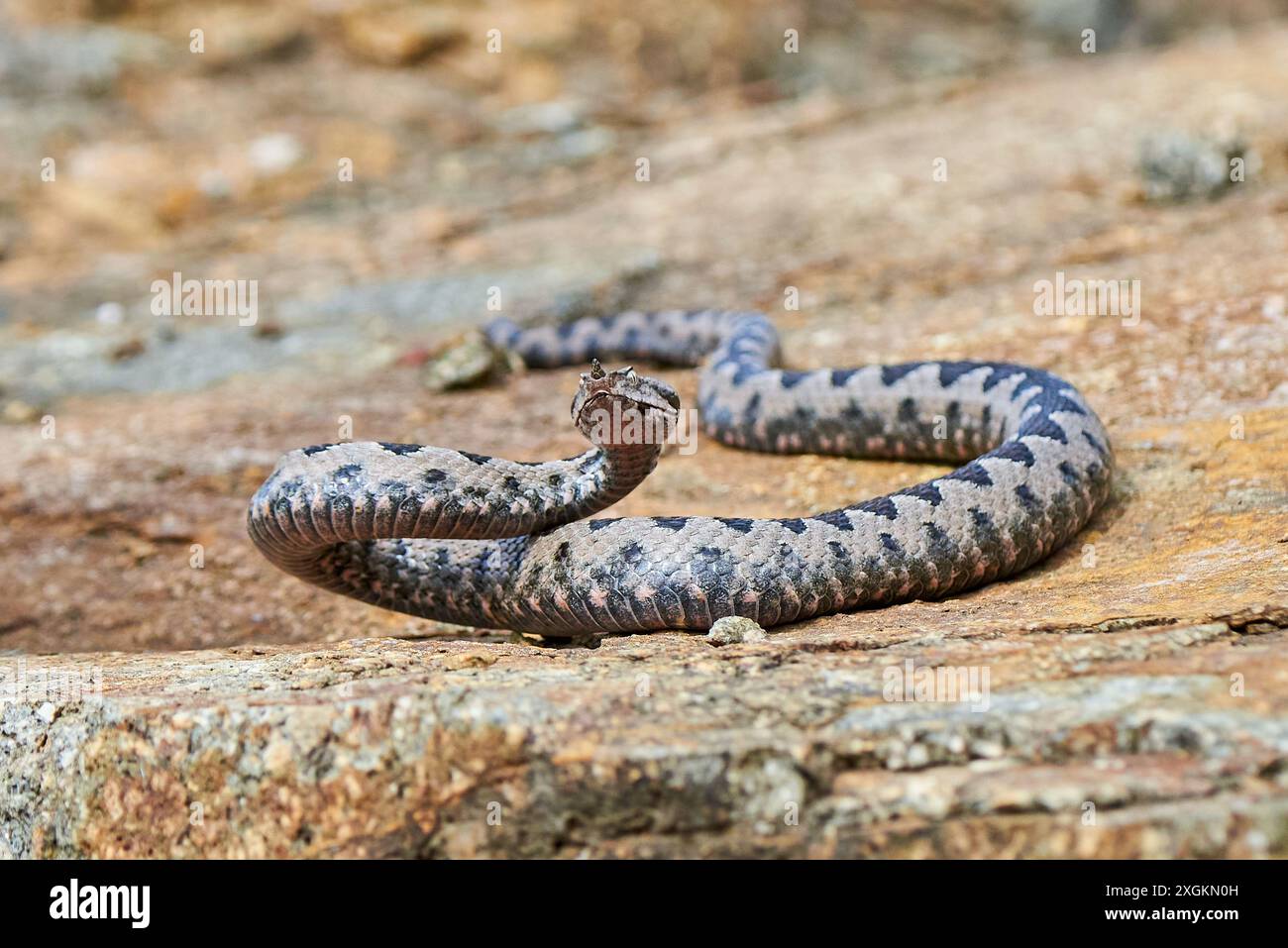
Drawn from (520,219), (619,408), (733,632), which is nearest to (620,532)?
(619,408)

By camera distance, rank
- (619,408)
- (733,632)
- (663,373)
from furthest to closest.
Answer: (663,373), (619,408), (733,632)

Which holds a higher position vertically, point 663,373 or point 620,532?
point 663,373

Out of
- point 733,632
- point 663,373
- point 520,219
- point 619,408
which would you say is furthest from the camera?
point 520,219

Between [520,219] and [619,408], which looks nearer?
[619,408]

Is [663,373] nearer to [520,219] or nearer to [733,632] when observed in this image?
[520,219]

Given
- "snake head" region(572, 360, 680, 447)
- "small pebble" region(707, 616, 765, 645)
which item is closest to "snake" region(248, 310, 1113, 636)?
"snake head" region(572, 360, 680, 447)

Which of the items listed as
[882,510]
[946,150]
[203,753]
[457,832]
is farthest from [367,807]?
[946,150]
